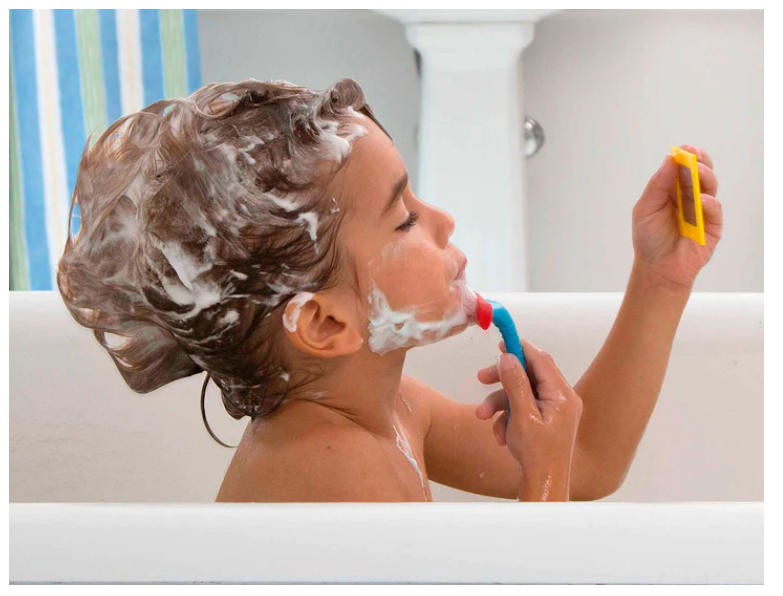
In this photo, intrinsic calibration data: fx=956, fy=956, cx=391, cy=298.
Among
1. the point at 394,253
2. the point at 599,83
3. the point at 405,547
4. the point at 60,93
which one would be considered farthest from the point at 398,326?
the point at 599,83

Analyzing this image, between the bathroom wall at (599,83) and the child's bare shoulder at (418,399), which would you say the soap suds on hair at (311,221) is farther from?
the bathroom wall at (599,83)

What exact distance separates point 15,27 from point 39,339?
0.74m

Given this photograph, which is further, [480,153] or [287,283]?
[480,153]

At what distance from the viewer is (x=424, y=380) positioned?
1.30m

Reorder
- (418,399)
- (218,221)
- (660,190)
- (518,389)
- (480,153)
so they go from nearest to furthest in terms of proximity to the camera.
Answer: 1. (218,221)
2. (518,389)
3. (660,190)
4. (418,399)
5. (480,153)

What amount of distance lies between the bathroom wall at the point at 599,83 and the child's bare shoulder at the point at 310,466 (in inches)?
52.2

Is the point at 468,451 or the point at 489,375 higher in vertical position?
the point at 489,375

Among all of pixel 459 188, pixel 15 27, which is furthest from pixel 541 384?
pixel 15 27

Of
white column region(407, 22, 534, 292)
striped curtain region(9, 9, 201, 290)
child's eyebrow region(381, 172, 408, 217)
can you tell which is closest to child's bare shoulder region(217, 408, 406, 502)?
child's eyebrow region(381, 172, 408, 217)

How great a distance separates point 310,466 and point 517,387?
21 centimetres

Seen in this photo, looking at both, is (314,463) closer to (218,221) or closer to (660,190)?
(218,221)

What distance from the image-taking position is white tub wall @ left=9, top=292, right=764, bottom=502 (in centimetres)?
126

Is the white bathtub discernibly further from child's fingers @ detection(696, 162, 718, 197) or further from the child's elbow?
child's fingers @ detection(696, 162, 718, 197)
